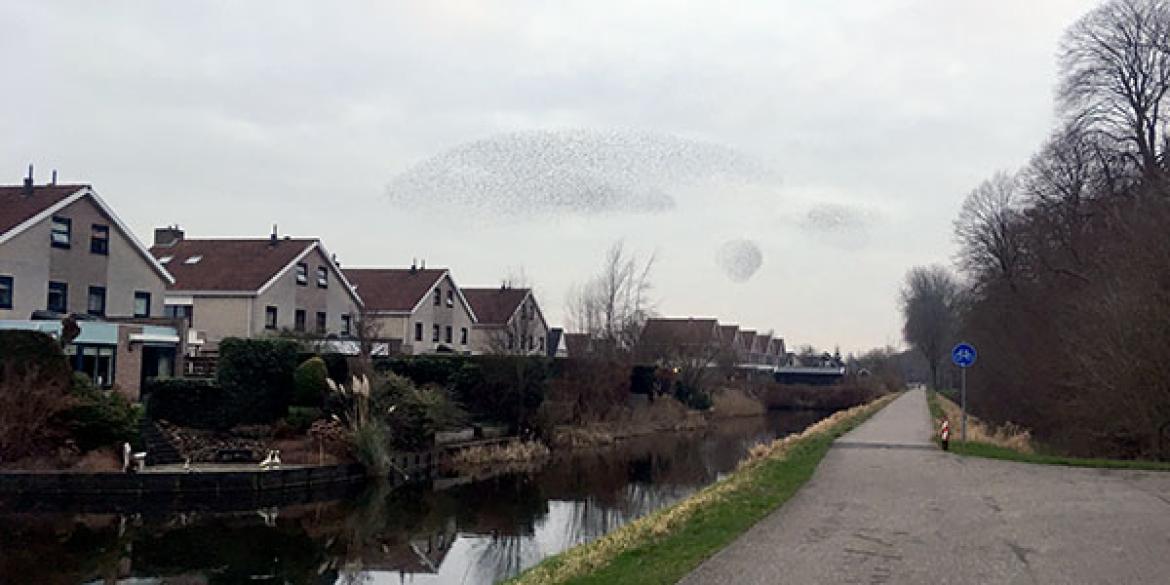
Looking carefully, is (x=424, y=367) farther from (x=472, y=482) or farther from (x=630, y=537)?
(x=630, y=537)

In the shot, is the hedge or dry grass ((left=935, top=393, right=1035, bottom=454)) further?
dry grass ((left=935, top=393, right=1035, bottom=454))

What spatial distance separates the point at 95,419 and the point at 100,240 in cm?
1361

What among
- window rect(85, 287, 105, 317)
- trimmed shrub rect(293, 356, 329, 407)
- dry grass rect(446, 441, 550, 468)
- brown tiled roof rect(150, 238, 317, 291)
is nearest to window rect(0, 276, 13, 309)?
window rect(85, 287, 105, 317)

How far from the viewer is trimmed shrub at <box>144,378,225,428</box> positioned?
25.6 meters

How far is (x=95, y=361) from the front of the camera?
28750 mm

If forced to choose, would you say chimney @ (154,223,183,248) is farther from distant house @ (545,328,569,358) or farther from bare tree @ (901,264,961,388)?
bare tree @ (901,264,961,388)

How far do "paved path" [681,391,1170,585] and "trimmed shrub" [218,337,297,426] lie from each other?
14.8m

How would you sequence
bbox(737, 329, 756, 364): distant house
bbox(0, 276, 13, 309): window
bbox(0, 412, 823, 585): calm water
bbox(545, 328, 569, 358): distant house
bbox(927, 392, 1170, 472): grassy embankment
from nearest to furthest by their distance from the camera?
bbox(0, 412, 823, 585): calm water → bbox(927, 392, 1170, 472): grassy embankment → bbox(0, 276, 13, 309): window → bbox(545, 328, 569, 358): distant house → bbox(737, 329, 756, 364): distant house

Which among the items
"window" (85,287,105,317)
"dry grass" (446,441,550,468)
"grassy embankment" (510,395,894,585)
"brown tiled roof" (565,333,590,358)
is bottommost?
"dry grass" (446,441,550,468)

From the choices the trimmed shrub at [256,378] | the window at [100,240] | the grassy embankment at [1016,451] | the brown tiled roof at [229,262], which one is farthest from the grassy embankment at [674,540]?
the brown tiled roof at [229,262]

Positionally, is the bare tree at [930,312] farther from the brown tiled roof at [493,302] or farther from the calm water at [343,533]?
the calm water at [343,533]

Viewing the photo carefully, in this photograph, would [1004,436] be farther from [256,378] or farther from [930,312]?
[930,312]

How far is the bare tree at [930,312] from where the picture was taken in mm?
85938

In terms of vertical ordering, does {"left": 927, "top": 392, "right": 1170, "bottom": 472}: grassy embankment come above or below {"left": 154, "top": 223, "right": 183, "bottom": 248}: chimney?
below
